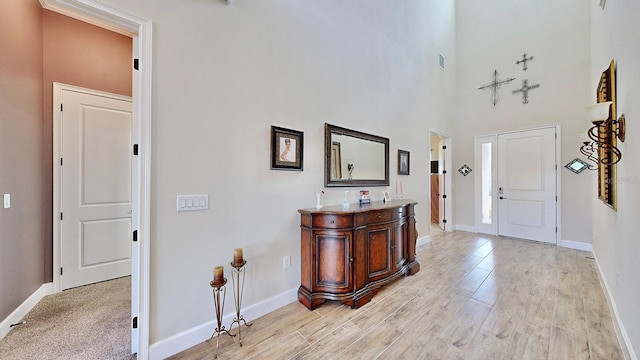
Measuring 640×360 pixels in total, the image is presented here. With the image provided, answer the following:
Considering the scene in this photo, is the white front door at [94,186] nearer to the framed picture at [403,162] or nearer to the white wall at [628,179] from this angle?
the framed picture at [403,162]

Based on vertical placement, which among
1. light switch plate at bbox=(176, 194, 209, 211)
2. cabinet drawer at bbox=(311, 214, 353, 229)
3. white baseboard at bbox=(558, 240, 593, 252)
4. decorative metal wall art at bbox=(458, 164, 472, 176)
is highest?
decorative metal wall art at bbox=(458, 164, 472, 176)

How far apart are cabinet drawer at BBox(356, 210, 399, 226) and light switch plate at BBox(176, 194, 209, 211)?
4.53 feet

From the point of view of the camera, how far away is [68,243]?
2.66 metres

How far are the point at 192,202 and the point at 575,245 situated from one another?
6.12 m

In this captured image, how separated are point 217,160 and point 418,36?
4.46 m

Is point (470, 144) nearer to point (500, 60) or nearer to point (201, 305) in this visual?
point (500, 60)

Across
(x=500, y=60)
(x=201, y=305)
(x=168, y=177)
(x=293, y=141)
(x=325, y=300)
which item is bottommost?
(x=325, y=300)

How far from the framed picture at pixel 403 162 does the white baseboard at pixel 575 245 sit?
3175mm

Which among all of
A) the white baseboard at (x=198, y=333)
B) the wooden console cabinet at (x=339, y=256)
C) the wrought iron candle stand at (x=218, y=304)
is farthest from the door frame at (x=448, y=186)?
the wrought iron candle stand at (x=218, y=304)

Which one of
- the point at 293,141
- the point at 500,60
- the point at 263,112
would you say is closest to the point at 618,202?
the point at 293,141

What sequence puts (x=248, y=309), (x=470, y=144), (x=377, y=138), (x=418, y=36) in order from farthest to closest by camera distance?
Result: (x=470, y=144), (x=418, y=36), (x=377, y=138), (x=248, y=309)

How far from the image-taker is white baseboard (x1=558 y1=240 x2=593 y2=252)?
4172 millimetres

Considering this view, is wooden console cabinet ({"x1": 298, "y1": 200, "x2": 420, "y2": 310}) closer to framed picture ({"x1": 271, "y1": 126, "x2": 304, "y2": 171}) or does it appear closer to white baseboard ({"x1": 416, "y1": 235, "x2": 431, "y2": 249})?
framed picture ({"x1": 271, "y1": 126, "x2": 304, "y2": 171})

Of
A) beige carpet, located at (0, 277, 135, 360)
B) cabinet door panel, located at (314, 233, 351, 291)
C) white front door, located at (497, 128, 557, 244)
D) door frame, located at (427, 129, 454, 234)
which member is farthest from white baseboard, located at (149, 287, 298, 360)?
white front door, located at (497, 128, 557, 244)
